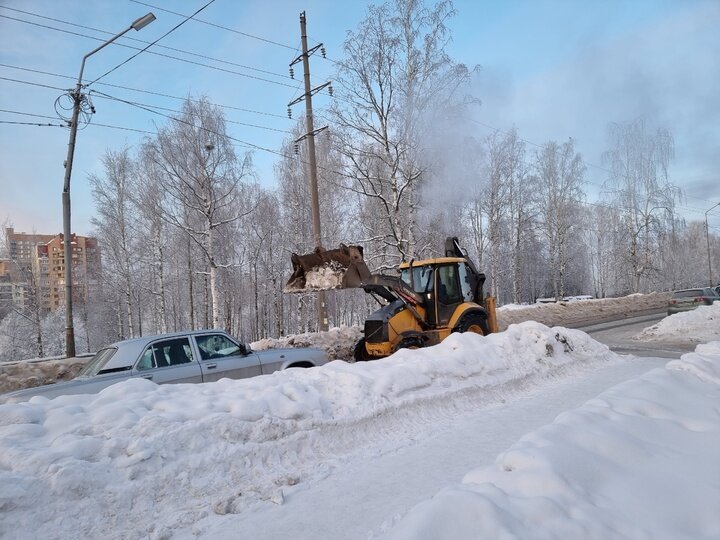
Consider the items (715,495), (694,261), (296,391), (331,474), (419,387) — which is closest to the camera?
(715,495)

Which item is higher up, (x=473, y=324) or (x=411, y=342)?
(x=473, y=324)

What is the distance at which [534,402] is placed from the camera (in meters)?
6.14

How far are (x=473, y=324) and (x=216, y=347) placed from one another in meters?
5.65

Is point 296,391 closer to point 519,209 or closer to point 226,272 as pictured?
point 226,272

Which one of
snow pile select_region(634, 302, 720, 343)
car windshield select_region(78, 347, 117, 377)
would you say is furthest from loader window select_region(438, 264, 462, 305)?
snow pile select_region(634, 302, 720, 343)

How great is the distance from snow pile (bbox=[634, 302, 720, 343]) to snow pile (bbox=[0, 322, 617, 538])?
1101 cm

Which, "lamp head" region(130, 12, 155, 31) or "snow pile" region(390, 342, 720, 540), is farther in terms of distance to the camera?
"lamp head" region(130, 12, 155, 31)

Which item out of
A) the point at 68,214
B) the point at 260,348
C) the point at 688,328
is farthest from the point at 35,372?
the point at 688,328

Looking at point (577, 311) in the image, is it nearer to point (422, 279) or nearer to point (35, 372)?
point (422, 279)

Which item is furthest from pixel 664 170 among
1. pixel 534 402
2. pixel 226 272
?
pixel 534 402

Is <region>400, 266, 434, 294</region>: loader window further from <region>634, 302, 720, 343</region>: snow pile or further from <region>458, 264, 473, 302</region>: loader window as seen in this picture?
<region>634, 302, 720, 343</region>: snow pile

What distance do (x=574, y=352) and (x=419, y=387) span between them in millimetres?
4653

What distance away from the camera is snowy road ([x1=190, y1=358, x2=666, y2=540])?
301 cm

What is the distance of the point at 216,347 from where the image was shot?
269 inches
